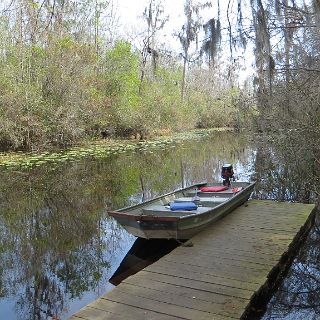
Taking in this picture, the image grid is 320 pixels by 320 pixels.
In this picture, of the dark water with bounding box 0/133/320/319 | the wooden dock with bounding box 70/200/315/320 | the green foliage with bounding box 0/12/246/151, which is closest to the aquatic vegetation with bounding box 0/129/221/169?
the dark water with bounding box 0/133/320/319

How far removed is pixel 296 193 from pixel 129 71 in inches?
712

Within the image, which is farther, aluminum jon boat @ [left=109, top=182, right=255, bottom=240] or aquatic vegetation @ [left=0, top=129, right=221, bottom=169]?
aquatic vegetation @ [left=0, top=129, right=221, bottom=169]

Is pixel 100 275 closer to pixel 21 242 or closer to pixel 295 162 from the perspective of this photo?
pixel 21 242

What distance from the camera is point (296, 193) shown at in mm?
9625

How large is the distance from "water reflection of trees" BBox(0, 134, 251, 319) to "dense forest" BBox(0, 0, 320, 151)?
3.06 metres

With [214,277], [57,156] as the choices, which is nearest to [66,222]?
[214,277]

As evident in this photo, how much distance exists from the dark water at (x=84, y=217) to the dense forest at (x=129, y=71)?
5.48ft

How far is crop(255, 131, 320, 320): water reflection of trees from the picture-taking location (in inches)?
185

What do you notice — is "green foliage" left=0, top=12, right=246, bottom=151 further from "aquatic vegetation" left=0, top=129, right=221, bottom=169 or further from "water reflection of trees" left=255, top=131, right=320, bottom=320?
"water reflection of trees" left=255, top=131, right=320, bottom=320

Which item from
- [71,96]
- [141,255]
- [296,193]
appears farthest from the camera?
[71,96]

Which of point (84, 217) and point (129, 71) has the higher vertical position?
point (129, 71)

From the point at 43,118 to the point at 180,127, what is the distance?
54.3 feet

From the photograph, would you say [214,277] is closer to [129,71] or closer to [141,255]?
[141,255]

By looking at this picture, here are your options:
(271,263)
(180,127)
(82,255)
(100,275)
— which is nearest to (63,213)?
(82,255)
